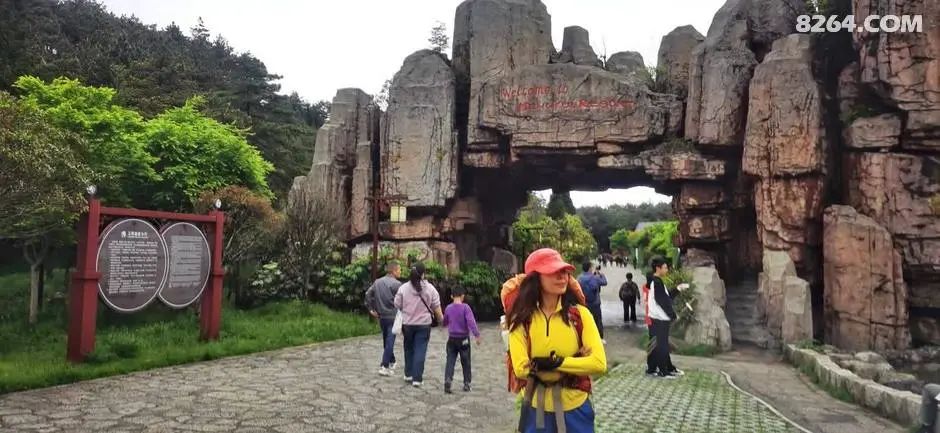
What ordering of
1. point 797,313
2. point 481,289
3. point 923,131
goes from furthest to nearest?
1. point 481,289
2. point 923,131
3. point 797,313

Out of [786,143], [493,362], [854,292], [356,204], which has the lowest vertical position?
[493,362]

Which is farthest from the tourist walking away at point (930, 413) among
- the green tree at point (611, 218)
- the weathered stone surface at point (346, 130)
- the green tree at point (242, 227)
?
the green tree at point (611, 218)

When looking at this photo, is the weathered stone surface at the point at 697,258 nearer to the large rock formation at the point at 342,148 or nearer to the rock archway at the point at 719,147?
the rock archway at the point at 719,147

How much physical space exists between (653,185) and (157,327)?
1398cm

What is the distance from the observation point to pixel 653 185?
61.3 feet

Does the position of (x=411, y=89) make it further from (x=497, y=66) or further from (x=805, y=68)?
(x=805, y=68)

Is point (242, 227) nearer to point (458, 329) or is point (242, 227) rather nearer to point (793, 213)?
point (458, 329)

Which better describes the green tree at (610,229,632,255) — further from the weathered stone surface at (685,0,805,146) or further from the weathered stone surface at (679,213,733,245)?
the weathered stone surface at (685,0,805,146)

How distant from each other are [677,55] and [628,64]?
4.48 feet

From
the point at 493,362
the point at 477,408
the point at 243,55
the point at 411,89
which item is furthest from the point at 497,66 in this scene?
the point at 243,55

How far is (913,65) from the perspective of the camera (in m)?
12.2

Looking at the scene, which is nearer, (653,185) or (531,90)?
(531,90)

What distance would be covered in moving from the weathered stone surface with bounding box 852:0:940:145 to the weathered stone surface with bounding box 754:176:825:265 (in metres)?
2.11

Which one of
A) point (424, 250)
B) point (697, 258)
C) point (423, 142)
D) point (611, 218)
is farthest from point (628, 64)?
point (611, 218)
